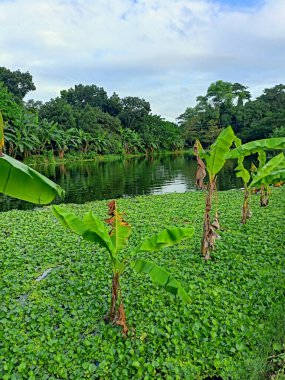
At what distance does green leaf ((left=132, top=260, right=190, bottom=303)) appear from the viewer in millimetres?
4273

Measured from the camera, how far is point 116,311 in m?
4.92

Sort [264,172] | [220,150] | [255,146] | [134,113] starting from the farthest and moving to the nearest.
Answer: [134,113], [264,172], [255,146], [220,150]

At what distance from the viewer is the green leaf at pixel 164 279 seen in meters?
4.27

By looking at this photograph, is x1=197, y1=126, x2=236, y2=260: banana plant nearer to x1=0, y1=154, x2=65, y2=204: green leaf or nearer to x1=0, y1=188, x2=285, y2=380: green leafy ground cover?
x1=0, y1=188, x2=285, y2=380: green leafy ground cover

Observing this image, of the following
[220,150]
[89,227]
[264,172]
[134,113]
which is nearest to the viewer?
[89,227]

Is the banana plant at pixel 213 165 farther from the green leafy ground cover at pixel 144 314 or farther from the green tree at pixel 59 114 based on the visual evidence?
the green tree at pixel 59 114

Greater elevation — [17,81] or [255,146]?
[17,81]

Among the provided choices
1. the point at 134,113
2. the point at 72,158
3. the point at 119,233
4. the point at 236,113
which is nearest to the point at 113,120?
the point at 134,113

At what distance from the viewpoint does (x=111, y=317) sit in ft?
15.9

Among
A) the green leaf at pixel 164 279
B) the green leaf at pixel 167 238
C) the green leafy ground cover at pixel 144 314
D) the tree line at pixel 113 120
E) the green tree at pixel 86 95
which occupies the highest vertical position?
the green tree at pixel 86 95

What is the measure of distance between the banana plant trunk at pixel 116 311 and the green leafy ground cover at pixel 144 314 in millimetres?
126

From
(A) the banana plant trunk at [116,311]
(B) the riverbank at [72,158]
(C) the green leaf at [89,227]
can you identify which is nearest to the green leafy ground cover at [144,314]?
(A) the banana plant trunk at [116,311]

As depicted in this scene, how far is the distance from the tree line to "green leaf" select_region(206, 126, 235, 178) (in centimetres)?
3192

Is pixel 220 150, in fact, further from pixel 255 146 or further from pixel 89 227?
pixel 89 227
